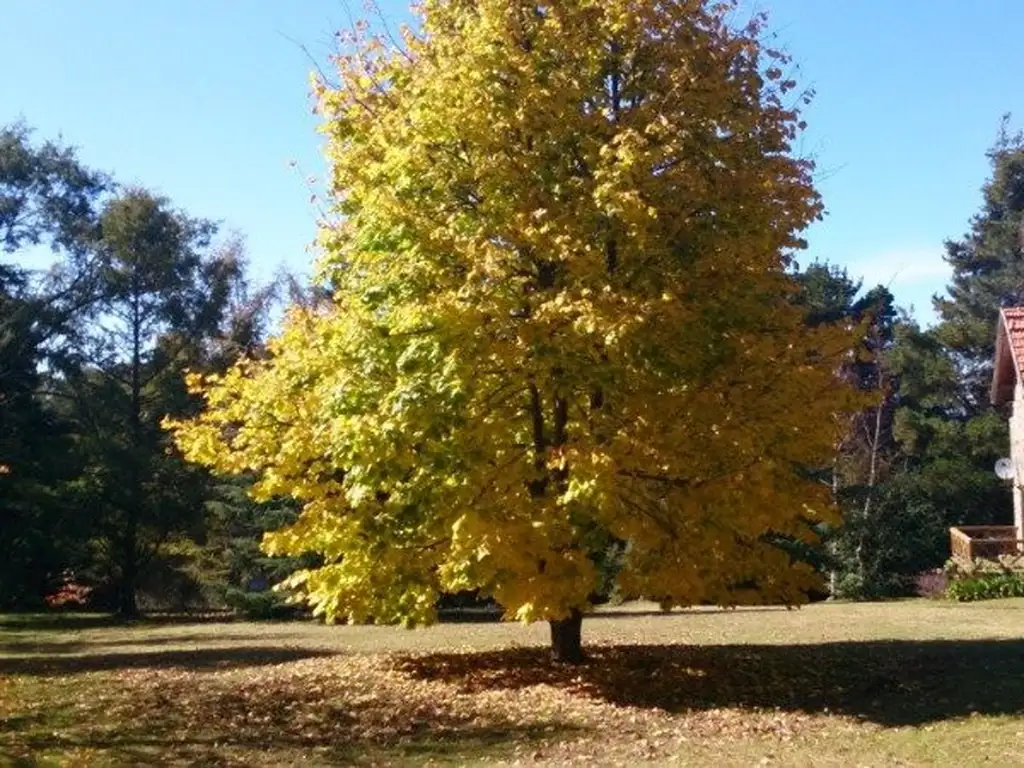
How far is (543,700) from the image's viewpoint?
497 inches

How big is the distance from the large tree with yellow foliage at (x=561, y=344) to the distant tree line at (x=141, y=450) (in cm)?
1747

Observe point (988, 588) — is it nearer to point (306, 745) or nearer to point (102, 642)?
point (102, 642)

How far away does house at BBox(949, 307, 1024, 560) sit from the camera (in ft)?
94.2

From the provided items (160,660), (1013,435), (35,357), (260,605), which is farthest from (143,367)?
(1013,435)

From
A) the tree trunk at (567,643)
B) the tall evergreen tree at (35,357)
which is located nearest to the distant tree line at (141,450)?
the tall evergreen tree at (35,357)

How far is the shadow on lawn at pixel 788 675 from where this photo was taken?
39.8 feet

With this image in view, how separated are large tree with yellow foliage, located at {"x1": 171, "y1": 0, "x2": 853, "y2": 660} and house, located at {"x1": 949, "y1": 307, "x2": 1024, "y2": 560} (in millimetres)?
17694

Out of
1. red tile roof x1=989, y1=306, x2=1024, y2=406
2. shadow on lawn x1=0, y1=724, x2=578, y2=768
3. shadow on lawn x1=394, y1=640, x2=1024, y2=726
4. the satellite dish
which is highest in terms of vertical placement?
red tile roof x1=989, y1=306, x2=1024, y2=406

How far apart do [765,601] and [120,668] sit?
10.1 metres

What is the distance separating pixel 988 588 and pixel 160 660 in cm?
1866

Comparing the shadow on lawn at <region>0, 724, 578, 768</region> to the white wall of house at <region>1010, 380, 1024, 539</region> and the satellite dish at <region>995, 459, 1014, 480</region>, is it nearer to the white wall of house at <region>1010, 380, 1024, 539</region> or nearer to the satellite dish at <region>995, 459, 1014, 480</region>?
the white wall of house at <region>1010, 380, 1024, 539</region>

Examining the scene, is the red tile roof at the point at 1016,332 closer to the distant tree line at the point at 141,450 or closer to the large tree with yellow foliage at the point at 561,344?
the distant tree line at the point at 141,450

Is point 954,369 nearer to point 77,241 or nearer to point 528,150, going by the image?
point 77,241

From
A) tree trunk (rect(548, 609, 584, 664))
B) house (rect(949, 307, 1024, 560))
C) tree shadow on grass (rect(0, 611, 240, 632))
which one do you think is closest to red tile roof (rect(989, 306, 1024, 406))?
house (rect(949, 307, 1024, 560))
